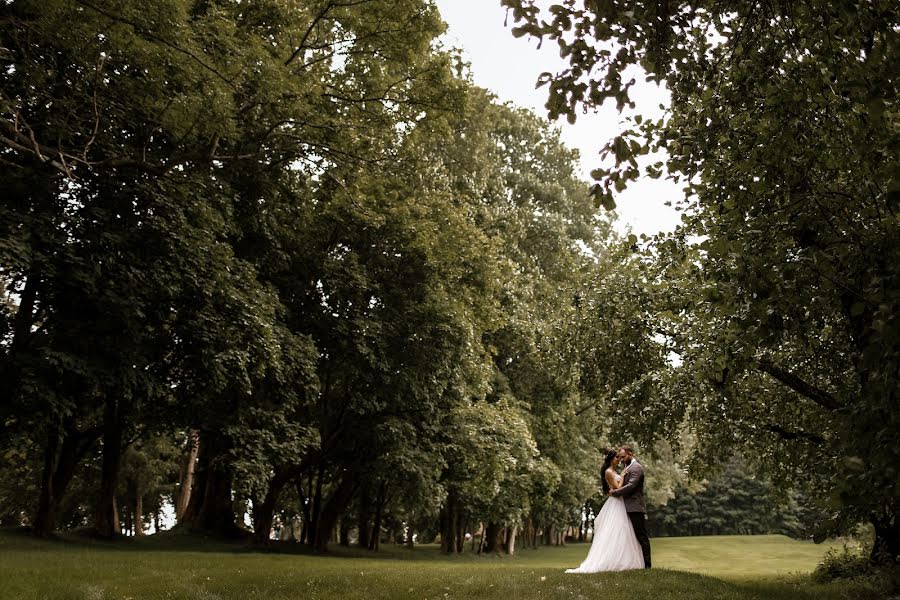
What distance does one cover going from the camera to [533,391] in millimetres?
33438

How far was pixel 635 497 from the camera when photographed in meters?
13.8

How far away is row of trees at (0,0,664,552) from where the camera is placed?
14078 mm

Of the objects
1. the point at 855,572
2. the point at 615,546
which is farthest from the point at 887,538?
the point at 615,546

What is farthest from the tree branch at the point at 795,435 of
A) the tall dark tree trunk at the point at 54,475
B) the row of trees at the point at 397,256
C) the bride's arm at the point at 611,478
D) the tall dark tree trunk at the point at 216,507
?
the tall dark tree trunk at the point at 54,475

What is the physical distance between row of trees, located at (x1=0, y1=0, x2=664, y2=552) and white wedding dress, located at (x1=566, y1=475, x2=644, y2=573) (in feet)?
11.8

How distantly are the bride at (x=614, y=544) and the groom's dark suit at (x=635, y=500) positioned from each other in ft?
0.33

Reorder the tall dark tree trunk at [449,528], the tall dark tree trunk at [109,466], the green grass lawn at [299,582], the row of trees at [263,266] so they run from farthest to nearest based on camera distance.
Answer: the tall dark tree trunk at [449,528], the tall dark tree trunk at [109,466], the row of trees at [263,266], the green grass lawn at [299,582]

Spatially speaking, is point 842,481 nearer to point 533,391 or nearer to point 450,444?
point 450,444

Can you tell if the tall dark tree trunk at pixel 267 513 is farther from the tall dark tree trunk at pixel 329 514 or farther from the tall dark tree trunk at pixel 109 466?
the tall dark tree trunk at pixel 109 466

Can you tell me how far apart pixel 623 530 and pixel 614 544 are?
342 millimetres

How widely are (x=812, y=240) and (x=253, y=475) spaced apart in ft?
44.7

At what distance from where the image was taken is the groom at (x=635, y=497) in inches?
538

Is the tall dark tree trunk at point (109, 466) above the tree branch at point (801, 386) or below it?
below

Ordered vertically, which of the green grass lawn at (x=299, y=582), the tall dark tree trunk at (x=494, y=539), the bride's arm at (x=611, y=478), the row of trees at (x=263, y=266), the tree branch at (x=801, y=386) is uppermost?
the row of trees at (x=263, y=266)
